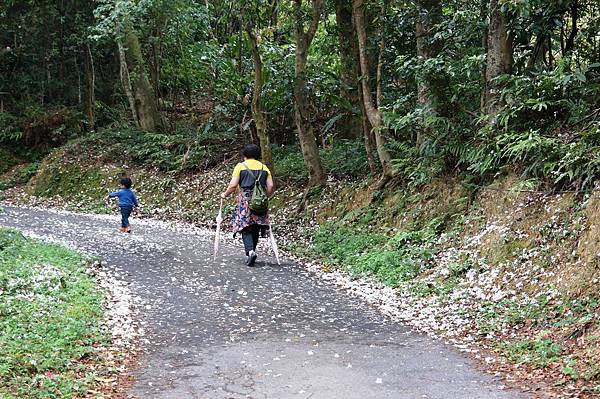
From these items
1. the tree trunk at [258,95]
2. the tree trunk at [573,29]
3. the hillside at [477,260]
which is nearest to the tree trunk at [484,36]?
the tree trunk at [573,29]

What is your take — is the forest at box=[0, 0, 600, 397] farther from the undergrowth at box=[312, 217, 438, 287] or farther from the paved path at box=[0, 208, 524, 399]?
the paved path at box=[0, 208, 524, 399]

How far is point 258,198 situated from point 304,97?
5.47 metres

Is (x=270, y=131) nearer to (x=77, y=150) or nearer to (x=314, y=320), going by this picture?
(x=77, y=150)

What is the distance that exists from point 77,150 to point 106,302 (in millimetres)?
19374

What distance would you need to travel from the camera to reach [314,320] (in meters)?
7.85

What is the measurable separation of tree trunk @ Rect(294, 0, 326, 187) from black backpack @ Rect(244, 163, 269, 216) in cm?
479

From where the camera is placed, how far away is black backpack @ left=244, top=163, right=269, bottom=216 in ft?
36.1

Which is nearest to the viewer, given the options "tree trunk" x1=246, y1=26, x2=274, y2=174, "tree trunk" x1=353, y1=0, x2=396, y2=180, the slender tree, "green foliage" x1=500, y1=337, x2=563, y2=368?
"green foliage" x1=500, y1=337, x2=563, y2=368

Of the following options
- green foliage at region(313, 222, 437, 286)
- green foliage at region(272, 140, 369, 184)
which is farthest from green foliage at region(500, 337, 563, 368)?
green foliage at region(272, 140, 369, 184)

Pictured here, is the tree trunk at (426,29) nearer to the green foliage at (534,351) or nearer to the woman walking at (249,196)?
the woman walking at (249,196)

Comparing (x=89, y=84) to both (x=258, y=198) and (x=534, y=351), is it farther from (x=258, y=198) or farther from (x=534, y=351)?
(x=534, y=351)

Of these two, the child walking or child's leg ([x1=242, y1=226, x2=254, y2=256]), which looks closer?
child's leg ([x1=242, y1=226, x2=254, y2=256])

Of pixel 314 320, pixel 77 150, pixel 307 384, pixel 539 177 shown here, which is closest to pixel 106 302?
pixel 314 320

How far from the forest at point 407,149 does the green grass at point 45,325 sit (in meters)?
4.21
